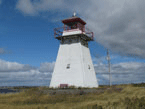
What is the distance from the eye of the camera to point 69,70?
79.8ft

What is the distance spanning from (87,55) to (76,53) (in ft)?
Answer: 9.54

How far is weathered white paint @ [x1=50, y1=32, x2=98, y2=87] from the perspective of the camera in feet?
77.0

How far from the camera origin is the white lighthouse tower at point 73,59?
23656 mm

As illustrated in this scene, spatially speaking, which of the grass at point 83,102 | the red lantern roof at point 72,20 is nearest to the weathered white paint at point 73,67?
the red lantern roof at point 72,20

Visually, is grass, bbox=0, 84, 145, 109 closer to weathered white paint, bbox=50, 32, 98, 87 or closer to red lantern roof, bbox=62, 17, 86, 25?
weathered white paint, bbox=50, 32, 98, 87

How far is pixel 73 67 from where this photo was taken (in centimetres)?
2419

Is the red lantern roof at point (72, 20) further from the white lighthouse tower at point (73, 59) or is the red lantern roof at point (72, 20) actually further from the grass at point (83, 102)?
the grass at point (83, 102)

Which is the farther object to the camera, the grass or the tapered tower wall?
the tapered tower wall

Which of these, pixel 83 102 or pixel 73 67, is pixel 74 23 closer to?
pixel 73 67

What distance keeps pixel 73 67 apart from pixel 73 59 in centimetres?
136

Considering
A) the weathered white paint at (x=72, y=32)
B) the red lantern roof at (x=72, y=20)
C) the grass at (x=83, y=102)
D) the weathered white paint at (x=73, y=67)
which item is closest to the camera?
the grass at (x=83, y=102)

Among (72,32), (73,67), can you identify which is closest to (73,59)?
(73,67)

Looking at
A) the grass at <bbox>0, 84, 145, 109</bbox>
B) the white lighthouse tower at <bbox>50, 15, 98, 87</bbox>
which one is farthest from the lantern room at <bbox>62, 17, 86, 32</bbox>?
the grass at <bbox>0, 84, 145, 109</bbox>

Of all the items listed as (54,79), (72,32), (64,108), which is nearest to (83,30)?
(72,32)
